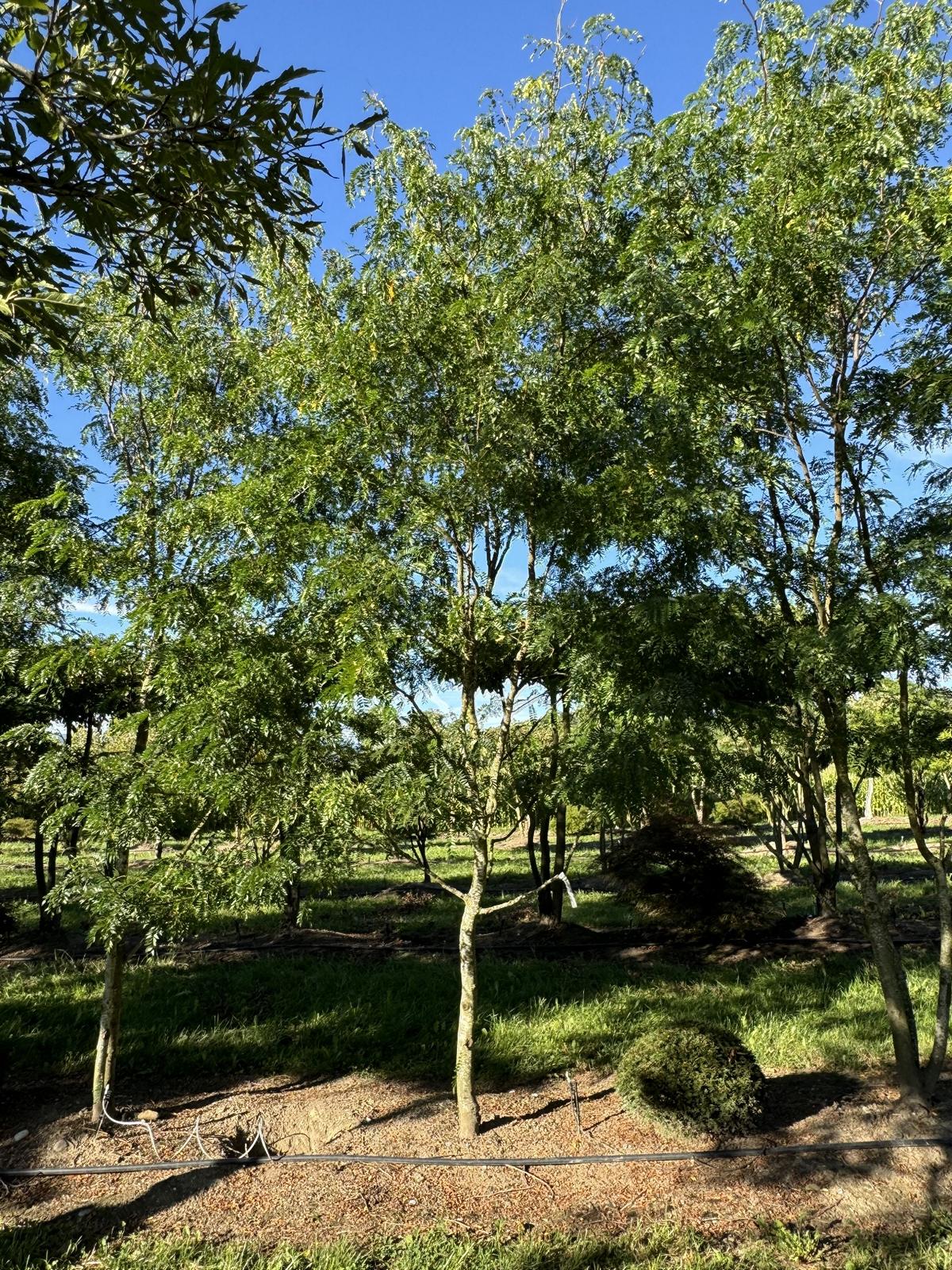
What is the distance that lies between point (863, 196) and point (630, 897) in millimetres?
9526

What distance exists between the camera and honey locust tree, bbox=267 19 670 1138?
538cm

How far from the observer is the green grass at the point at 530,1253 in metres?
4.30

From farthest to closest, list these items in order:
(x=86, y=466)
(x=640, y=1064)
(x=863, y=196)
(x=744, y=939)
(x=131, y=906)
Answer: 1. (x=744, y=939)
2. (x=86, y=466)
3. (x=640, y=1064)
4. (x=863, y=196)
5. (x=131, y=906)

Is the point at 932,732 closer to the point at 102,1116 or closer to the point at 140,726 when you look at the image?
the point at 140,726

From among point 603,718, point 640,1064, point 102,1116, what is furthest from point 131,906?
point 640,1064

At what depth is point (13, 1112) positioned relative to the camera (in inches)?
248

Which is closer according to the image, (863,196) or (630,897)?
(863,196)

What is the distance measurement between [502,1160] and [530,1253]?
967 millimetres

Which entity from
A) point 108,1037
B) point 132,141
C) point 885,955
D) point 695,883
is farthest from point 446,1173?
point 695,883

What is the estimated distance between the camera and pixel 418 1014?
8.30m

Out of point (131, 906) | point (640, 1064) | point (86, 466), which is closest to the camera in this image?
point (131, 906)

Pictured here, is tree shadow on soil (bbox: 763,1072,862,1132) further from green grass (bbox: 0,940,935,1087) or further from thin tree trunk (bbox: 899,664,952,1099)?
thin tree trunk (bbox: 899,664,952,1099)

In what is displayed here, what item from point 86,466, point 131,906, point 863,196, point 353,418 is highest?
point 863,196

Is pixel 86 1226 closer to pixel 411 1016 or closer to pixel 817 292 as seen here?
pixel 411 1016
